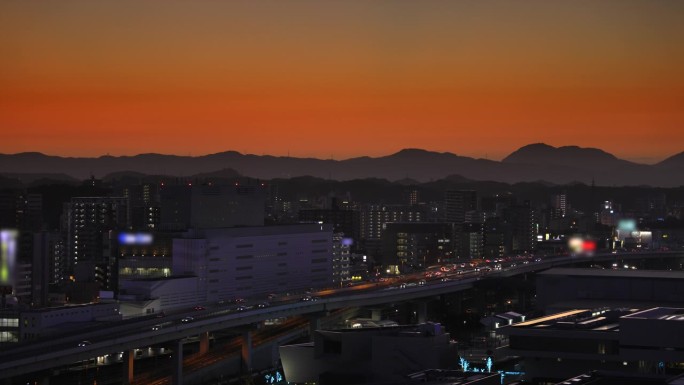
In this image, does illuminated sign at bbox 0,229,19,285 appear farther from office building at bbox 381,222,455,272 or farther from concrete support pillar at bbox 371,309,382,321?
office building at bbox 381,222,455,272

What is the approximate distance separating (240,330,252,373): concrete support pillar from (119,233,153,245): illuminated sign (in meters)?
14.9

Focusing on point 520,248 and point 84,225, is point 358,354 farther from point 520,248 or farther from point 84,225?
point 520,248

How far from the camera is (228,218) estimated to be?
174 feet

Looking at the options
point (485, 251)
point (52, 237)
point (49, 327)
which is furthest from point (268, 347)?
point (485, 251)

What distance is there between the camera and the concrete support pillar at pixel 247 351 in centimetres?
3372

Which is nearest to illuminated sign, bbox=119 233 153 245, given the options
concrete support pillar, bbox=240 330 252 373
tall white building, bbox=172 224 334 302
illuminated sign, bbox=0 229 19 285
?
tall white building, bbox=172 224 334 302

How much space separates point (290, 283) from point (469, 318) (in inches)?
270

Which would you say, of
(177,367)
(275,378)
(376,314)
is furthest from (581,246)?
(177,367)

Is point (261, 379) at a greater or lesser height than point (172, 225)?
lesser

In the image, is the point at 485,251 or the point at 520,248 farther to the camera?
the point at 520,248

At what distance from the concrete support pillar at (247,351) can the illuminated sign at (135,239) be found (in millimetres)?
14869

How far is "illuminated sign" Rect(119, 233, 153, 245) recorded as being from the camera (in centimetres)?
4922

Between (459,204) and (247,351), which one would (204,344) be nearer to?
(247,351)

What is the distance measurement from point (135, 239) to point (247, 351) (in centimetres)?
1652
